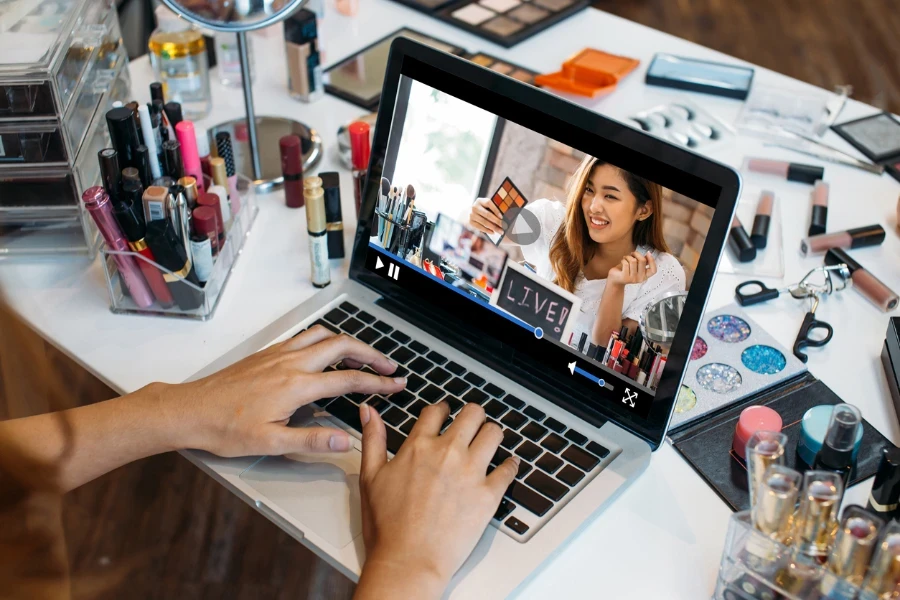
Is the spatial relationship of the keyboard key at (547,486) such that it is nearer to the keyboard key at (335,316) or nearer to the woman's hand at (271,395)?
the woman's hand at (271,395)

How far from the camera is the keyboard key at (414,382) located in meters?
0.97

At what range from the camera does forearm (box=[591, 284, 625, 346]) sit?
896 millimetres

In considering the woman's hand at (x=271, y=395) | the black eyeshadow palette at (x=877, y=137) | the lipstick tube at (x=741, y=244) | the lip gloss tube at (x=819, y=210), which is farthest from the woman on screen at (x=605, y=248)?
the black eyeshadow palette at (x=877, y=137)

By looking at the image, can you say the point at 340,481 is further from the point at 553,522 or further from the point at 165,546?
the point at 165,546

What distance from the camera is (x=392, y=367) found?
0.97 meters

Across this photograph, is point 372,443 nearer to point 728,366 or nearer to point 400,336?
point 400,336

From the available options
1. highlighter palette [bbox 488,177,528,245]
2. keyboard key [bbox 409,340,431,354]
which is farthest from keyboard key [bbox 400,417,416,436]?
highlighter palette [bbox 488,177,528,245]

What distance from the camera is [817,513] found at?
2.38ft

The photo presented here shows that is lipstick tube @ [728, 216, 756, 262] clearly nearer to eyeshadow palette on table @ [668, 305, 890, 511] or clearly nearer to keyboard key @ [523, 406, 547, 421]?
eyeshadow palette on table @ [668, 305, 890, 511]

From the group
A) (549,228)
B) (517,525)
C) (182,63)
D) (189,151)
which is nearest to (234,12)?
(189,151)

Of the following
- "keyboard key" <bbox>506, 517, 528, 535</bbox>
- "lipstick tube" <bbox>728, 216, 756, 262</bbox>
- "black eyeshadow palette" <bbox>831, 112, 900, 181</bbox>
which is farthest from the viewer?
"black eyeshadow palette" <bbox>831, 112, 900, 181</bbox>

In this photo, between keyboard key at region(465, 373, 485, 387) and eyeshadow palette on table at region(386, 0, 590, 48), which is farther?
eyeshadow palette on table at region(386, 0, 590, 48)

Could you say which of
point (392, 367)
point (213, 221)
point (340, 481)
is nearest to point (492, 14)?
point (213, 221)

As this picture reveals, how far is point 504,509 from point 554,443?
10cm
